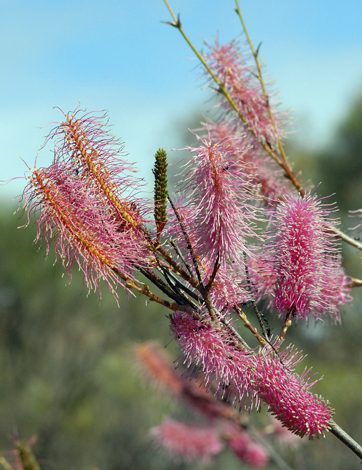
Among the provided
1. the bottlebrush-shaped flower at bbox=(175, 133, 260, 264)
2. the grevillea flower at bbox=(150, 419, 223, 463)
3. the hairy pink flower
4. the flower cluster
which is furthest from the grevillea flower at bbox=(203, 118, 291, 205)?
the grevillea flower at bbox=(150, 419, 223, 463)

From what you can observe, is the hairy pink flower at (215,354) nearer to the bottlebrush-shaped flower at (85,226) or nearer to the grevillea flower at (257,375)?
the grevillea flower at (257,375)

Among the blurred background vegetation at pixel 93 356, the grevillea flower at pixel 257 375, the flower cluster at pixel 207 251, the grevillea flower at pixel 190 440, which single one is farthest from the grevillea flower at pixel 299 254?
the blurred background vegetation at pixel 93 356

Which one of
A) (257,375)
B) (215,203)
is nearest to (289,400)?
(257,375)

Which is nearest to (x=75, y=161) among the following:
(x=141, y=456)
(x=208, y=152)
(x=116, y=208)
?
(x=116, y=208)

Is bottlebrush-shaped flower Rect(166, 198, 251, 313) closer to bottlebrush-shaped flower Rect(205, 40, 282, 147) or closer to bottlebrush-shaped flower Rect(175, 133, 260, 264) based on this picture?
bottlebrush-shaped flower Rect(175, 133, 260, 264)

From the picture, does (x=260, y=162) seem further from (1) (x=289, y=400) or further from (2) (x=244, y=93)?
(1) (x=289, y=400)

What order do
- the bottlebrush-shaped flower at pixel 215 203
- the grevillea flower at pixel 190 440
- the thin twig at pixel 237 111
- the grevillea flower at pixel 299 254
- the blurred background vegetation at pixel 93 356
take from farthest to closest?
the blurred background vegetation at pixel 93 356 → the grevillea flower at pixel 190 440 → the thin twig at pixel 237 111 → the grevillea flower at pixel 299 254 → the bottlebrush-shaped flower at pixel 215 203
